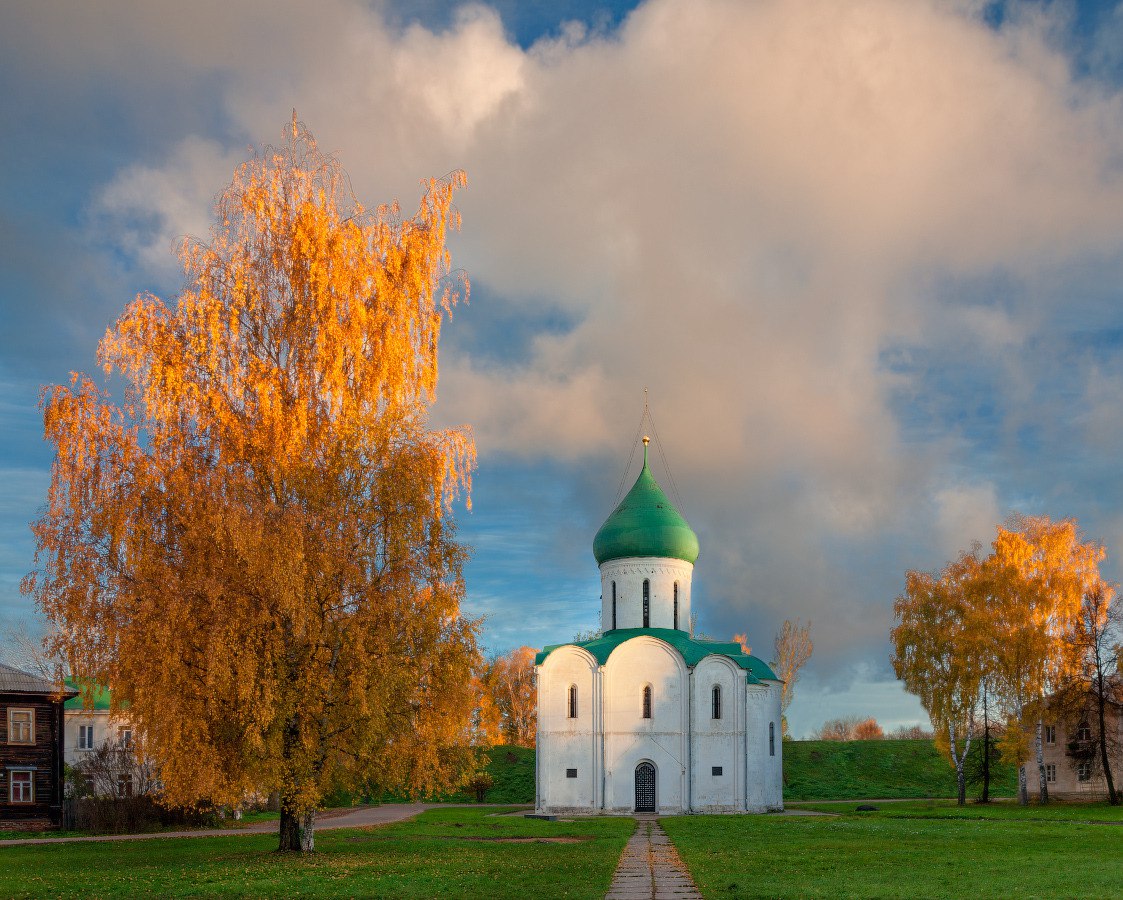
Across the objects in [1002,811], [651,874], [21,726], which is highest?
[21,726]

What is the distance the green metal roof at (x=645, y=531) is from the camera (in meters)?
48.9

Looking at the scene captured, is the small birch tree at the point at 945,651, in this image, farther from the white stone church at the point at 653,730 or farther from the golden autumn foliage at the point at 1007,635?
the white stone church at the point at 653,730

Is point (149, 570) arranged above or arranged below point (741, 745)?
above

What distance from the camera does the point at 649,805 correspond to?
43938mm

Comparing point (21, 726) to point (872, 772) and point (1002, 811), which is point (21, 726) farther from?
point (872, 772)

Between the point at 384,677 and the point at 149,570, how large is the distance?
15.8 feet

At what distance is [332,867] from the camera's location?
66.5ft

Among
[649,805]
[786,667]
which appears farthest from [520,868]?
[786,667]

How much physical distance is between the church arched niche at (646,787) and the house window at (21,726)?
898 inches

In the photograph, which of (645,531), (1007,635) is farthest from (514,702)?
(1007,635)

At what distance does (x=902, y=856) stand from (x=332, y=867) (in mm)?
11714

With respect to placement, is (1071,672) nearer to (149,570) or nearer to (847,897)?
(847,897)

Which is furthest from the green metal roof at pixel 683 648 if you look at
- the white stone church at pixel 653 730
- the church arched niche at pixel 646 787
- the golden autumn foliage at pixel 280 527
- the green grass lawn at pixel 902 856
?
the golden autumn foliage at pixel 280 527

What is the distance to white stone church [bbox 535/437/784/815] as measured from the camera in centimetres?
4381
